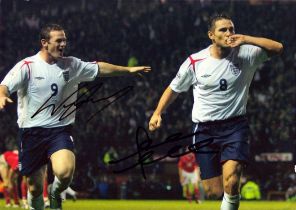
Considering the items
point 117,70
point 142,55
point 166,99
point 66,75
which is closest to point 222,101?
point 166,99

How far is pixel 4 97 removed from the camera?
29.2 ft

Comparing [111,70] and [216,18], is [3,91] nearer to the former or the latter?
[111,70]

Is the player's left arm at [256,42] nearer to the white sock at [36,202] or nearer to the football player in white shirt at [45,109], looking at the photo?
the football player in white shirt at [45,109]

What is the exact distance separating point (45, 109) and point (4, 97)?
787 millimetres

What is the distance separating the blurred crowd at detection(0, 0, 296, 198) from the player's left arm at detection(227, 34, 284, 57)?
22.0m

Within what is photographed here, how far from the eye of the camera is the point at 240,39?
8.63 meters

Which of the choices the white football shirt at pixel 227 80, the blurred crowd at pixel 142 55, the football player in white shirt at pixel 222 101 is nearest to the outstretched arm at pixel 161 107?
the football player in white shirt at pixel 222 101

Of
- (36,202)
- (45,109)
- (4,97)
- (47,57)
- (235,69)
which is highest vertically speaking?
(47,57)

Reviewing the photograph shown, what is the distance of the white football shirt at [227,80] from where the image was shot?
30.1ft

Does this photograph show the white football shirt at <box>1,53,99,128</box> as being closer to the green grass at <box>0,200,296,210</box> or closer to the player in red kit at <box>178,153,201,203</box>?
the green grass at <box>0,200,296,210</box>

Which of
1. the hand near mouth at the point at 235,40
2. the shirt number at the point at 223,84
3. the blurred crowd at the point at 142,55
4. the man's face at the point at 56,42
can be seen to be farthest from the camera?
the blurred crowd at the point at 142,55

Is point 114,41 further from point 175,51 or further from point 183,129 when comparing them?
point 183,129

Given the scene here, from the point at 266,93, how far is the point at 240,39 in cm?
2769

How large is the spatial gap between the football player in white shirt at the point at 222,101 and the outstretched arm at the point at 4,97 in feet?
5.22
